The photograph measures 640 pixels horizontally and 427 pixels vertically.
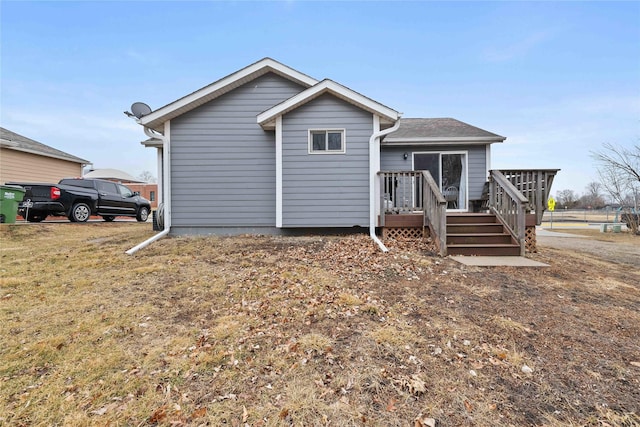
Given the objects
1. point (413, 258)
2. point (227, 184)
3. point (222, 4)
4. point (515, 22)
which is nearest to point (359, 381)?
point (413, 258)

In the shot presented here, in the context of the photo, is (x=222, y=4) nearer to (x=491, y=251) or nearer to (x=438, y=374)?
(x=491, y=251)

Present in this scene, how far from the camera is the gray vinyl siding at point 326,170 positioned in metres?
7.34

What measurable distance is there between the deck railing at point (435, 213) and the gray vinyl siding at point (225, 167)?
405 cm

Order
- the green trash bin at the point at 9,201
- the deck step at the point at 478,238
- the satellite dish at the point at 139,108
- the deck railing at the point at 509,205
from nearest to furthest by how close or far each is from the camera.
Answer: the deck railing at the point at 509,205, the deck step at the point at 478,238, the satellite dish at the point at 139,108, the green trash bin at the point at 9,201

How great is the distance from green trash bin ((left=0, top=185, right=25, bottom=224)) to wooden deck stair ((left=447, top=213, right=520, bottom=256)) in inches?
558

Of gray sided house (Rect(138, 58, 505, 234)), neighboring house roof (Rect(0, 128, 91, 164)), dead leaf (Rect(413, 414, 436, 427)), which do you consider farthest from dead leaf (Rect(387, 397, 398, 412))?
neighboring house roof (Rect(0, 128, 91, 164))

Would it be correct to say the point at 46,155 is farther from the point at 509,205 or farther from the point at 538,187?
the point at 538,187

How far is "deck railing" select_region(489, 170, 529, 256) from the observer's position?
6043mm

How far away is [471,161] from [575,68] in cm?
1210

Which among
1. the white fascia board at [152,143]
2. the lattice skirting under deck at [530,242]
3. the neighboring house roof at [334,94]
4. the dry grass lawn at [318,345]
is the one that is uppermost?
the neighboring house roof at [334,94]

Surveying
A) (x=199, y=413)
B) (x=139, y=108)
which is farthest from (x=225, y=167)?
(x=199, y=413)

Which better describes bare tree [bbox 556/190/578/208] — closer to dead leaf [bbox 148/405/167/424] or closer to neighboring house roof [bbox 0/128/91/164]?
dead leaf [bbox 148/405/167/424]

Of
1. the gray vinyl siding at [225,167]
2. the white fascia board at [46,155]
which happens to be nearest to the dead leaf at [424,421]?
the gray vinyl siding at [225,167]

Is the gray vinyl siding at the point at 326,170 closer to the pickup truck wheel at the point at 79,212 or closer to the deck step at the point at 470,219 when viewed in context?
the deck step at the point at 470,219
